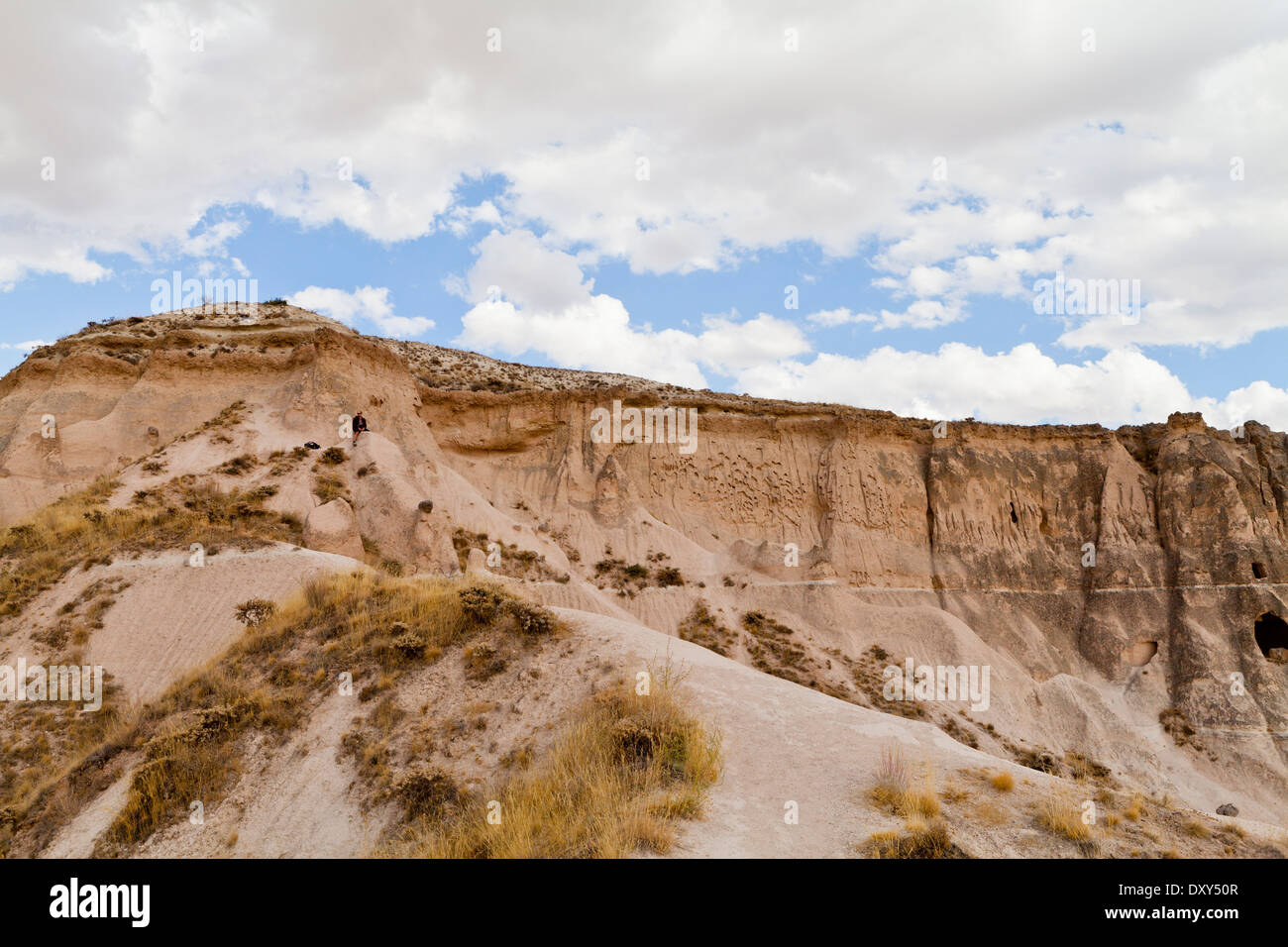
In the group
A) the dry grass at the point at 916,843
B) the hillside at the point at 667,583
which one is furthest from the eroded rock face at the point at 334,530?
the dry grass at the point at 916,843

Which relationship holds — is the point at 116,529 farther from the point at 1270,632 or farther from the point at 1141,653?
the point at 1270,632

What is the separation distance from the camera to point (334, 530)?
1836cm

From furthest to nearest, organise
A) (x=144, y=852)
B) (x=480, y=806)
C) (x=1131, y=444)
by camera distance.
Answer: (x=1131, y=444) → (x=144, y=852) → (x=480, y=806)

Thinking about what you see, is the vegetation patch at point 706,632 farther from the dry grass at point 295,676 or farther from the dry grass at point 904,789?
the dry grass at point 904,789

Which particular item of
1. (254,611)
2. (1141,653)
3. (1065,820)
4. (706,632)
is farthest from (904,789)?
(1141,653)

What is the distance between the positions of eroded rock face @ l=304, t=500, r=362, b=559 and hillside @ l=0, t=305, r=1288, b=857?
0.08m

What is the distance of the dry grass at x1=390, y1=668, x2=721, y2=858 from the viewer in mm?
6113

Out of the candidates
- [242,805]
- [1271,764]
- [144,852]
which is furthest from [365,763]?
[1271,764]

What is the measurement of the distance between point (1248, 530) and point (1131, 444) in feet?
18.8

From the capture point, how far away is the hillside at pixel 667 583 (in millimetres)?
8000

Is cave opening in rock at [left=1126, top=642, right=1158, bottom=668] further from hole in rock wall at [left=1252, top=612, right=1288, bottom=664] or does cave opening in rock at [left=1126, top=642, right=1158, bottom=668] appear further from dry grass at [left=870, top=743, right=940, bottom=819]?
dry grass at [left=870, top=743, right=940, bottom=819]

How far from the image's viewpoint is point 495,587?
11.7m

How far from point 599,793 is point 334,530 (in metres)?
13.8
